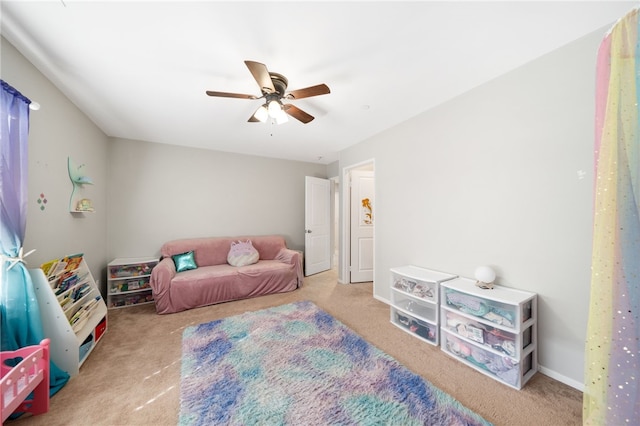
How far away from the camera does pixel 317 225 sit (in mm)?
4637

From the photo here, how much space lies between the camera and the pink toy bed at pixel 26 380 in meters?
1.17

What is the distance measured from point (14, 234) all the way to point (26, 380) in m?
0.90

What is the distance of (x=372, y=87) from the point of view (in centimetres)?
206

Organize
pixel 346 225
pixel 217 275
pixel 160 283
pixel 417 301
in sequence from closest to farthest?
pixel 417 301
pixel 160 283
pixel 217 275
pixel 346 225

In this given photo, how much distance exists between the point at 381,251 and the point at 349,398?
6.33ft

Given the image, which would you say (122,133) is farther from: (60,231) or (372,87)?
(372,87)

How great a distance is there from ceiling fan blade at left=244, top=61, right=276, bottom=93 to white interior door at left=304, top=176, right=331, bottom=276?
2748 mm

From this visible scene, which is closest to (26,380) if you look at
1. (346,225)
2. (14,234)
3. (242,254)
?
(14,234)

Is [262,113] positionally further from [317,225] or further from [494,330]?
[317,225]

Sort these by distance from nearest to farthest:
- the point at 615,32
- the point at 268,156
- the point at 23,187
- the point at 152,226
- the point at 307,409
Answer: the point at 615,32, the point at 307,409, the point at 23,187, the point at 152,226, the point at 268,156

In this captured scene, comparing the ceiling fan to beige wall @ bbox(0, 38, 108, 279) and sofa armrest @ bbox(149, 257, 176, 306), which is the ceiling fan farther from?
sofa armrest @ bbox(149, 257, 176, 306)

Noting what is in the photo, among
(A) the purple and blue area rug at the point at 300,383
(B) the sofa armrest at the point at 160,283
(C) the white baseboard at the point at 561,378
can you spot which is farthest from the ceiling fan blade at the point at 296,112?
(C) the white baseboard at the point at 561,378

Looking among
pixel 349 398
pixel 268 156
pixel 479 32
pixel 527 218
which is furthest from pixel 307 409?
pixel 268 156

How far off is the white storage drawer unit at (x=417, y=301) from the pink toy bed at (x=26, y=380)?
2733 millimetres
